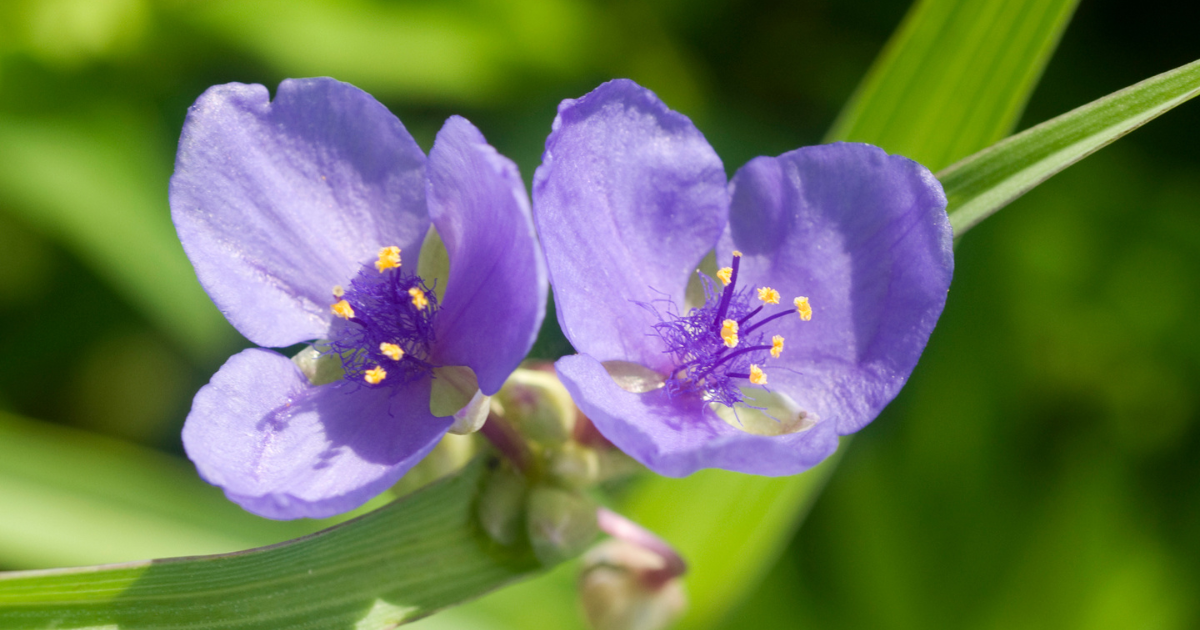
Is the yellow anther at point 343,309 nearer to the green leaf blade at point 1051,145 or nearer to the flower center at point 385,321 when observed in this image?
the flower center at point 385,321

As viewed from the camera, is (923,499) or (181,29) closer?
(181,29)

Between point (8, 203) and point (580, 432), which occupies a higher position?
point (580, 432)

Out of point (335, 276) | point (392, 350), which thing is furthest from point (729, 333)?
point (335, 276)

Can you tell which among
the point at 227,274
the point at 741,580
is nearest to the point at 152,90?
the point at 227,274

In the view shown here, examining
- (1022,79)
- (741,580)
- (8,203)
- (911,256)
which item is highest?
(1022,79)

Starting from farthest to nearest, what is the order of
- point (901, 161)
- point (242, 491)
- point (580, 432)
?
point (580, 432)
point (901, 161)
point (242, 491)

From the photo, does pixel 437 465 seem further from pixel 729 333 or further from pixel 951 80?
pixel 951 80

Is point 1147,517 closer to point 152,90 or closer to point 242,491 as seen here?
point 242,491
